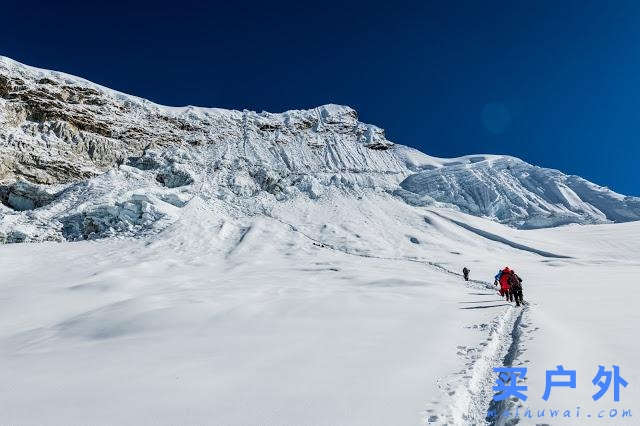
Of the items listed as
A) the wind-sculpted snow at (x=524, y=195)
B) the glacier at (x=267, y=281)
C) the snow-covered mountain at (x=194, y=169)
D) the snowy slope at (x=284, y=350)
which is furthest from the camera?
the wind-sculpted snow at (x=524, y=195)

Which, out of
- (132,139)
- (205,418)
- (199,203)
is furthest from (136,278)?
(132,139)

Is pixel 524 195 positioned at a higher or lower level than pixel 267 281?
higher

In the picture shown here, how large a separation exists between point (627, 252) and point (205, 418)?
198ft

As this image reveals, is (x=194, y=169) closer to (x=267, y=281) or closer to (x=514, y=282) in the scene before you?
(x=267, y=281)

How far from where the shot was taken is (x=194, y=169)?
75.8 m

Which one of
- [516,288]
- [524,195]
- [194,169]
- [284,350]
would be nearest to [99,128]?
[194,169]

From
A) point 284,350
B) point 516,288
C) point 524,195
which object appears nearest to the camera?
point 284,350

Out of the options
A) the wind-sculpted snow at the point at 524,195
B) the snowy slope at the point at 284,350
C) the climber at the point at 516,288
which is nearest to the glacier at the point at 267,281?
the snowy slope at the point at 284,350

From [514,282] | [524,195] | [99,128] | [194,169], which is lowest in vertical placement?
[514,282]

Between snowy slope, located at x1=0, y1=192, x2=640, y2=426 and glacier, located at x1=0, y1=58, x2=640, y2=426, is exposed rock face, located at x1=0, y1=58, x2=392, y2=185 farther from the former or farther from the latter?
snowy slope, located at x1=0, y1=192, x2=640, y2=426

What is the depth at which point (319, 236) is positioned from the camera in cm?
5125

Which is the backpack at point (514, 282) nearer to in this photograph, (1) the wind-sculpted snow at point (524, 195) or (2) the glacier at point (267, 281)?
(2) the glacier at point (267, 281)

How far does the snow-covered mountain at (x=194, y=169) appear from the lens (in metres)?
50.6

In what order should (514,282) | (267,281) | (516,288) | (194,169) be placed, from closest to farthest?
(516,288)
(514,282)
(267,281)
(194,169)
